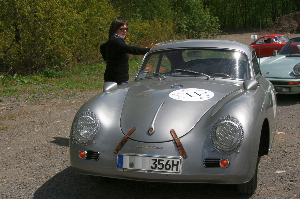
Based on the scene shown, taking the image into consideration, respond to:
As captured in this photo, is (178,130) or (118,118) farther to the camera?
(118,118)

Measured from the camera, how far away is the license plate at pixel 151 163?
11.1 ft

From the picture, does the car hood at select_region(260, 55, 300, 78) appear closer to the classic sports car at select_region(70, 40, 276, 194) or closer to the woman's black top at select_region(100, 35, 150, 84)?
the woman's black top at select_region(100, 35, 150, 84)

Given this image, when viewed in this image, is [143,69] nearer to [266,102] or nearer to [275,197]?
[266,102]

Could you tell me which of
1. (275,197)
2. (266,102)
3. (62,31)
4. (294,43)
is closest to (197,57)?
(266,102)

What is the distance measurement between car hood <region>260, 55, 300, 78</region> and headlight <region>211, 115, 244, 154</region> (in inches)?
224

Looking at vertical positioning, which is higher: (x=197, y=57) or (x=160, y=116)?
(x=197, y=57)

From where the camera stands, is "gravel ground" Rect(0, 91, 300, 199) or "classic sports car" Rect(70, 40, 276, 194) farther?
"gravel ground" Rect(0, 91, 300, 199)

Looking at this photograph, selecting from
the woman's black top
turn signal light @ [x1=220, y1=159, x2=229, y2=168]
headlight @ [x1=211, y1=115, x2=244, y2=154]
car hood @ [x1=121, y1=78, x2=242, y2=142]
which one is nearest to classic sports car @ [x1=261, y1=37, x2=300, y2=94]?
the woman's black top

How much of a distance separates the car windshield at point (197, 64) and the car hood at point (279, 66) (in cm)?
421

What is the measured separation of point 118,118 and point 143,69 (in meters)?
1.56

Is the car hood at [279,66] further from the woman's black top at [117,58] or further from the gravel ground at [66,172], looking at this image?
the woman's black top at [117,58]

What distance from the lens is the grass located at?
10177 mm

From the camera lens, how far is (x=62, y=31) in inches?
559

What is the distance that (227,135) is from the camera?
11.2ft
